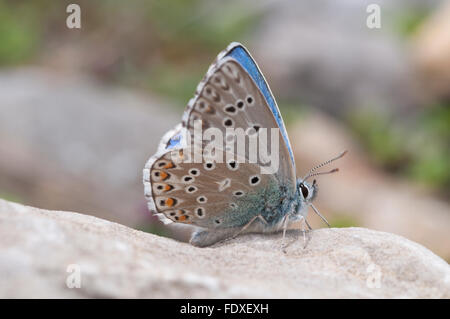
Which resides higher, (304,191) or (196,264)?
(304,191)

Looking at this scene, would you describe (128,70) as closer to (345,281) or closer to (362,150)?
(362,150)

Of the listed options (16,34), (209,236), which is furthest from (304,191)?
(16,34)

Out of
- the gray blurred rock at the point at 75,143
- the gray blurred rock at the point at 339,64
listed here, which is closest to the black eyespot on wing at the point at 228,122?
the gray blurred rock at the point at 75,143

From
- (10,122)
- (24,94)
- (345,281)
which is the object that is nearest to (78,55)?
(24,94)

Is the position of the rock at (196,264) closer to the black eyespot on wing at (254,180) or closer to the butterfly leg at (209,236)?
the butterfly leg at (209,236)

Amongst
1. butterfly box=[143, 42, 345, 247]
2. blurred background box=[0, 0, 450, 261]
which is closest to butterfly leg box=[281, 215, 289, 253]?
butterfly box=[143, 42, 345, 247]

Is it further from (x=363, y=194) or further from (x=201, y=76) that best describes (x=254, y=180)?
(x=201, y=76)

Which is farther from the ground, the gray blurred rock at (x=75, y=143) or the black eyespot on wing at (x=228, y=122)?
the black eyespot on wing at (x=228, y=122)
